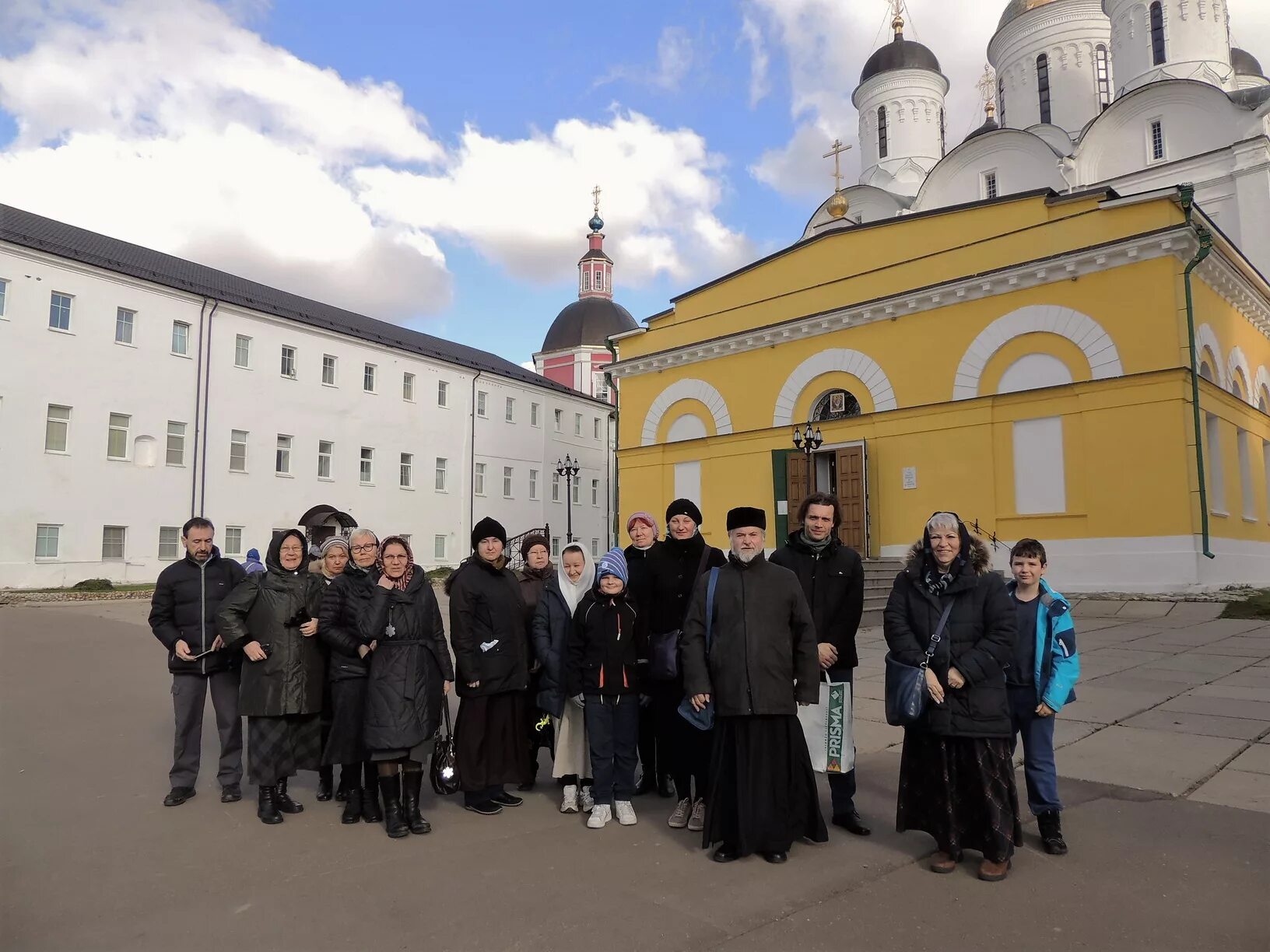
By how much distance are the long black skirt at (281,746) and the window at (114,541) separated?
2615cm

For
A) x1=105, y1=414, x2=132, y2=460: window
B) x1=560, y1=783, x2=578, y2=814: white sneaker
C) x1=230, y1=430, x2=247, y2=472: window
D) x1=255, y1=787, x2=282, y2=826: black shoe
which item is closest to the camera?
x1=255, y1=787, x2=282, y2=826: black shoe

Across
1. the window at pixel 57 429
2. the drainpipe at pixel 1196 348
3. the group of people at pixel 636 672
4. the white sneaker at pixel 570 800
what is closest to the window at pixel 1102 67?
the drainpipe at pixel 1196 348

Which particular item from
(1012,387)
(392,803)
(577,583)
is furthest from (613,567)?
(1012,387)

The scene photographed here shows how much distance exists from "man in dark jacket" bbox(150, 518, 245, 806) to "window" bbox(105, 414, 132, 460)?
85.9 feet

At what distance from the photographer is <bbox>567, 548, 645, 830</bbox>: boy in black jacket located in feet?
17.0

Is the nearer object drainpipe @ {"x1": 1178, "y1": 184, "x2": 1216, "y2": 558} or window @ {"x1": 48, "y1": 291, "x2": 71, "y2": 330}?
drainpipe @ {"x1": 1178, "y1": 184, "x2": 1216, "y2": 558}

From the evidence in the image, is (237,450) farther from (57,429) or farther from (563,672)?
(563,672)

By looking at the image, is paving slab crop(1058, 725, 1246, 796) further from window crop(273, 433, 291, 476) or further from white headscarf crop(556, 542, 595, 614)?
window crop(273, 433, 291, 476)

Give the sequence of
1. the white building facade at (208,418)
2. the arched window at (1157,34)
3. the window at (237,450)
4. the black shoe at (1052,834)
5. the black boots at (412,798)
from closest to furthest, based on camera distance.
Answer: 1. the black shoe at (1052,834)
2. the black boots at (412,798)
3. the white building facade at (208,418)
4. the arched window at (1157,34)
5. the window at (237,450)

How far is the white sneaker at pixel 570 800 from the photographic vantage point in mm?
5379

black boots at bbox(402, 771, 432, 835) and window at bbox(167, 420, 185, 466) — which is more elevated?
window at bbox(167, 420, 185, 466)

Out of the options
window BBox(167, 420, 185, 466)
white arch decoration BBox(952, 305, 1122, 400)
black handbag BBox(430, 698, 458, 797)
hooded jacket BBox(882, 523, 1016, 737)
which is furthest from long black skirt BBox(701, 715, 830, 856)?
window BBox(167, 420, 185, 466)

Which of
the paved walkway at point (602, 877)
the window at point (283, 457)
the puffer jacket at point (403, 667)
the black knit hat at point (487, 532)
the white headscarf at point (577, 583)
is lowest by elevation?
the paved walkway at point (602, 877)

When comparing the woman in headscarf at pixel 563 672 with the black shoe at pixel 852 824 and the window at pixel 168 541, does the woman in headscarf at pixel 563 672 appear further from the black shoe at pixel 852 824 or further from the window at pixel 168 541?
the window at pixel 168 541
